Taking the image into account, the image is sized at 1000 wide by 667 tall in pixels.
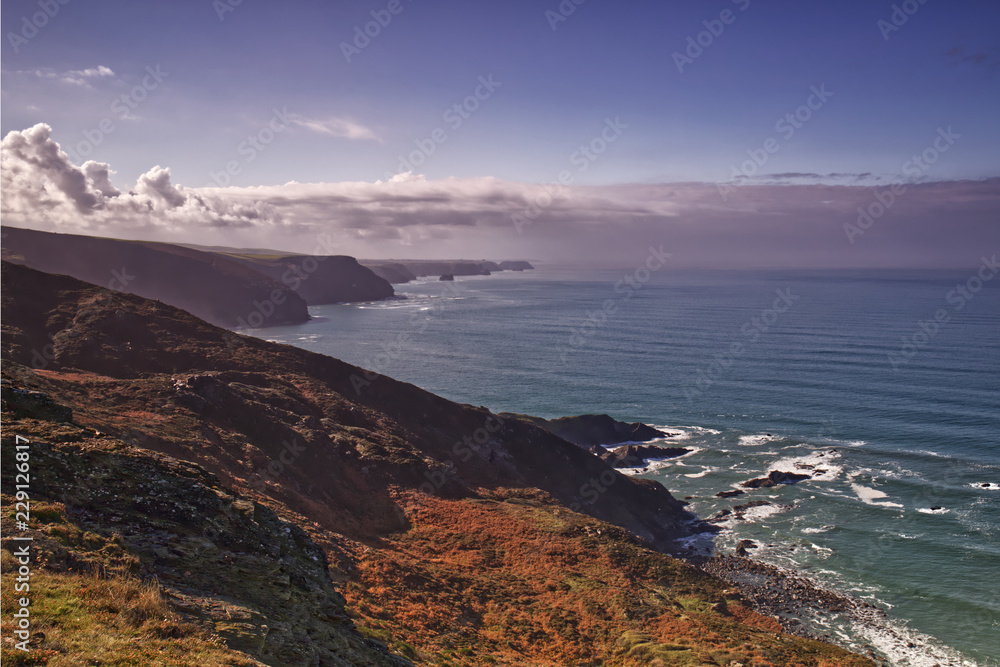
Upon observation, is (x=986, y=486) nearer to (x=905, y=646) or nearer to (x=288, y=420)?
(x=905, y=646)

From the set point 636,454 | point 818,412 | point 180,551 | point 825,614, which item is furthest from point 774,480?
point 180,551

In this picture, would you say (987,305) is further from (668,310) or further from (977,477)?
(977,477)

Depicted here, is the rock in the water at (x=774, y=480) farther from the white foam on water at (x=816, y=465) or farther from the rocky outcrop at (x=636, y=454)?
the rocky outcrop at (x=636, y=454)

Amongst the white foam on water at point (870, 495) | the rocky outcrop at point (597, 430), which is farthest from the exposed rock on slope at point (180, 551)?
the white foam on water at point (870, 495)

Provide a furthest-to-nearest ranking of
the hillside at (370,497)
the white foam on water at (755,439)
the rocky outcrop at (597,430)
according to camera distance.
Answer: the rocky outcrop at (597,430) < the white foam on water at (755,439) < the hillside at (370,497)

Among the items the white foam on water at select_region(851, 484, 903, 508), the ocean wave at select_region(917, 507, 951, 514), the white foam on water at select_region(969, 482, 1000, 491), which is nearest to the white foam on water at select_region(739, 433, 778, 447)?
the white foam on water at select_region(851, 484, 903, 508)

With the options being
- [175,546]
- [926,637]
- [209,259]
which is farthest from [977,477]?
[209,259]

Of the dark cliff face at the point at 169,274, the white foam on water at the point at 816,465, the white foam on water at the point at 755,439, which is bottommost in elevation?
the white foam on water at the point at 816,465
